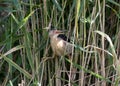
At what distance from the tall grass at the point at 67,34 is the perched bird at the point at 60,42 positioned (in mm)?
30

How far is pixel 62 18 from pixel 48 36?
10cm

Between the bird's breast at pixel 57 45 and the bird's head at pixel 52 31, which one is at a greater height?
the bird's head at pixel 52 31

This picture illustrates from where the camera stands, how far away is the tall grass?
4.72ft

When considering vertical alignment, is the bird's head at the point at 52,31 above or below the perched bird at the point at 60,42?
above

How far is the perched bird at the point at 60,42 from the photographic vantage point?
142cm

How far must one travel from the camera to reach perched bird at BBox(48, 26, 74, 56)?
55.9 inches

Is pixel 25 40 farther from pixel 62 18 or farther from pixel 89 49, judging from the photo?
pixel 89 49

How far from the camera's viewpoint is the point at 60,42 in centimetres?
142

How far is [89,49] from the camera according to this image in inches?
59.8

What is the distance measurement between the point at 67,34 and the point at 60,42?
7 cm

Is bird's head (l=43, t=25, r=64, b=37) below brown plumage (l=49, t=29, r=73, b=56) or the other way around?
the other way around

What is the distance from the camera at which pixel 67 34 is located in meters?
1.47

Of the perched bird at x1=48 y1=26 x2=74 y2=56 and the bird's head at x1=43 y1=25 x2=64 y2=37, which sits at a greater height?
the bird's head at x1=43 y1=25 x2=64 y2=37

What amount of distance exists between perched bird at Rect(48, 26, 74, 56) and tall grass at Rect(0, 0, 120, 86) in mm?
30
